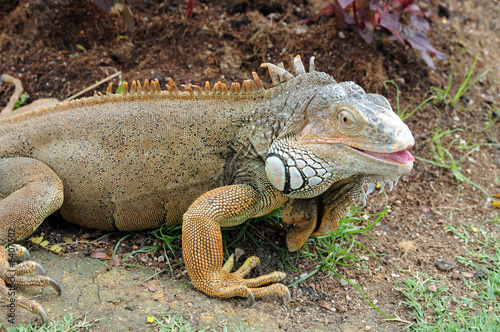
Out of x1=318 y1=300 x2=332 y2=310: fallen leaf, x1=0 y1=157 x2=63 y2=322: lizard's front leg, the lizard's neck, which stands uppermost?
the lizard's neck

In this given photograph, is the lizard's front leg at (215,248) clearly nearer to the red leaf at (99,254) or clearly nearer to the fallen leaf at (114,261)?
the fallen leaf at (114,261)

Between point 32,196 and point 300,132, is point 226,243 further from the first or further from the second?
point 32,196

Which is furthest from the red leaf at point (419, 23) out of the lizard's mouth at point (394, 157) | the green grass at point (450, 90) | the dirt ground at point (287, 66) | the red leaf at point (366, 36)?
the lizard's mouth at point (394, 157)

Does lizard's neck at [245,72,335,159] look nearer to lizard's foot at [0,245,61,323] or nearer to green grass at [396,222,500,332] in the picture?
green grass at [396,222,500,332]

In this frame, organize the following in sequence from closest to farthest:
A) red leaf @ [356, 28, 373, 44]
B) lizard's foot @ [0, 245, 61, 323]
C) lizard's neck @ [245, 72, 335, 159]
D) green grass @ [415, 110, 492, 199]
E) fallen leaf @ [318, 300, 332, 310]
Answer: lizard's foot @ [0, 245, 61, 323]
lizard's neck @ [245, 72, 335, 159]
fallen leaf @ [318, 300, 332, 310]
green grass @ [415, 110, 492, 199]
red leaf @ [356, 28, 373, 44]

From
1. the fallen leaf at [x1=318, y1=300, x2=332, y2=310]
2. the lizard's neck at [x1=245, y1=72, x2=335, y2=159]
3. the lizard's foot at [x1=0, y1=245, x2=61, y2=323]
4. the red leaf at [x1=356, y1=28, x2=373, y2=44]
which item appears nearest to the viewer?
the lizard's foot at [x1=0, y1=245, x2=61, y2=323]

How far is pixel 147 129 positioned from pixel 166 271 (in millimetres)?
1245

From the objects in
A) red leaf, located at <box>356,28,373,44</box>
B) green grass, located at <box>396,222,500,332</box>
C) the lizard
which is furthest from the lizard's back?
red leaf, located at <box>356,28,373,44</box>

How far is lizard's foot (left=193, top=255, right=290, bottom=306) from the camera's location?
361 centimetres

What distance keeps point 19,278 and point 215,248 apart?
148 centimetres

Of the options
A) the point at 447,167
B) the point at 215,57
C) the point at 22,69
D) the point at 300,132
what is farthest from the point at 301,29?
the point at 22,69

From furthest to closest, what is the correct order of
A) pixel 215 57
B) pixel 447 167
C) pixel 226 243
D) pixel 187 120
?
pixel 215 57, pixel 447 167, pixel 226 243, pixel 187 120

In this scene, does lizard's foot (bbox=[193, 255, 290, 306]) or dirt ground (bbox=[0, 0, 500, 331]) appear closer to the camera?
lizard's foot (bbox=[193, 255, 290, 306])

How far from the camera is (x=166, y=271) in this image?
4.08 metres
